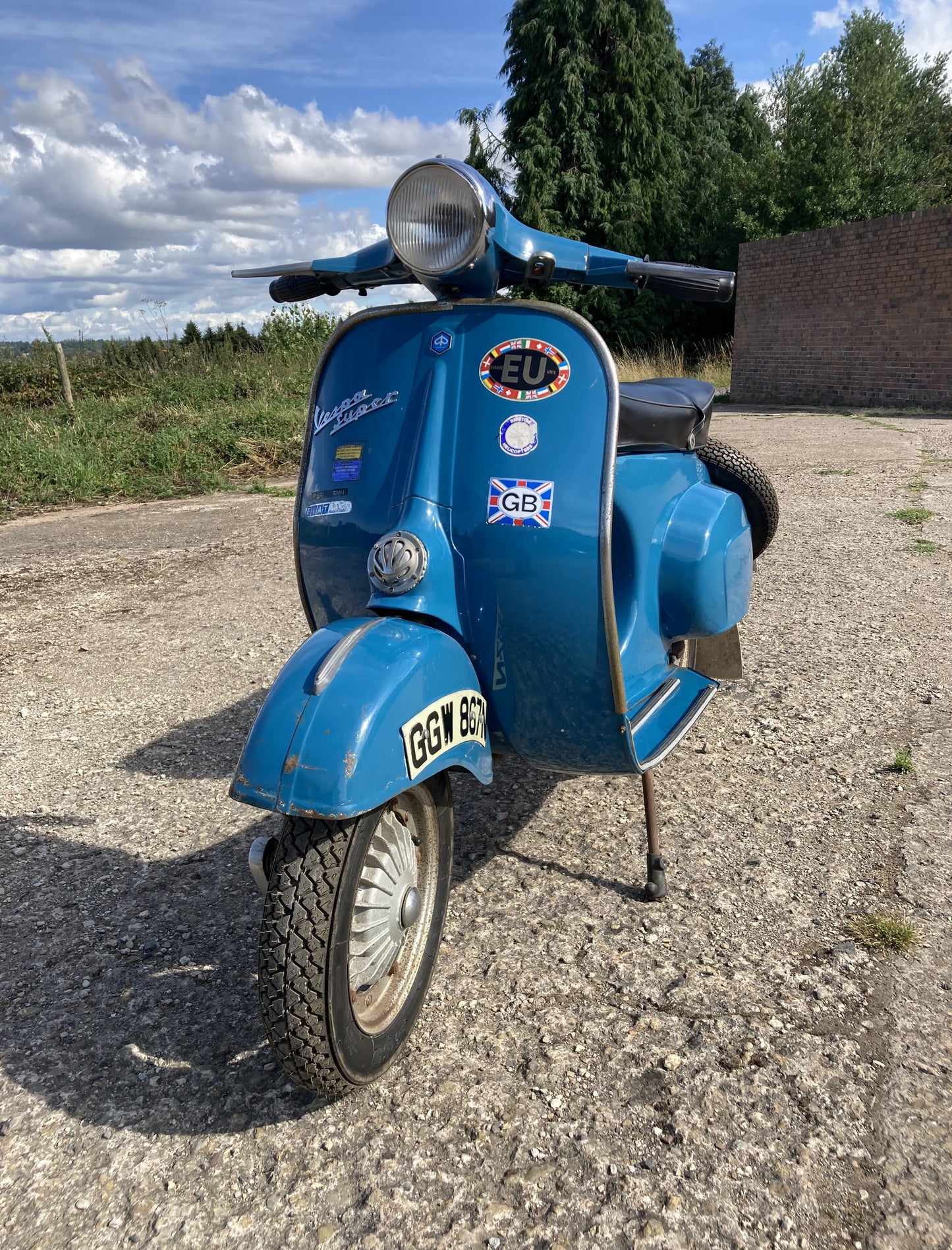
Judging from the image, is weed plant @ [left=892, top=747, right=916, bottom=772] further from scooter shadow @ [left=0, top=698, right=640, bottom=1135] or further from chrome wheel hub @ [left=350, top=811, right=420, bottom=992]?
chrome wheel hub @ [left=350, top=811, right=420, bottom=992]

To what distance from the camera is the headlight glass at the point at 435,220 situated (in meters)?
1.93

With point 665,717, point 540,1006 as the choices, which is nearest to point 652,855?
point 665,717

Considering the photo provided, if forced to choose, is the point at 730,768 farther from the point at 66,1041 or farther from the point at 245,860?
the point at 66,1041

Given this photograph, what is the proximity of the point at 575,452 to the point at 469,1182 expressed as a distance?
1.42 metres

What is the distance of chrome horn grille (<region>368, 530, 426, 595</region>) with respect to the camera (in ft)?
6.52

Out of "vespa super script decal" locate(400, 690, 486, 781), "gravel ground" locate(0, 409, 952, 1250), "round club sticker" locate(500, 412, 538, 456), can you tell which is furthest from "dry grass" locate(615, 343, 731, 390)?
"vespa super script decal" locate(400, 690, 486, 781)

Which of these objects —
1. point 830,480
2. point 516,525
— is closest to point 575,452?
point 516,525

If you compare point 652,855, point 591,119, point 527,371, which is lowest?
point 652,855

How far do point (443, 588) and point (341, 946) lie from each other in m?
0.79

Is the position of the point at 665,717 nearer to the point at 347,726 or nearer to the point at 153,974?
the point at 347,726

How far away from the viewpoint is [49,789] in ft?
10.3

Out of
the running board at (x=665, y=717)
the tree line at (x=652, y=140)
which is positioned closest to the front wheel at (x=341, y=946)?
the running board at (x=665, y=717)

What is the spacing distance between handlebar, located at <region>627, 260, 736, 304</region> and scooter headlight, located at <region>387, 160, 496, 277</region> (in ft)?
1.64

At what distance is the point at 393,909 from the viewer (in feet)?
6.00
